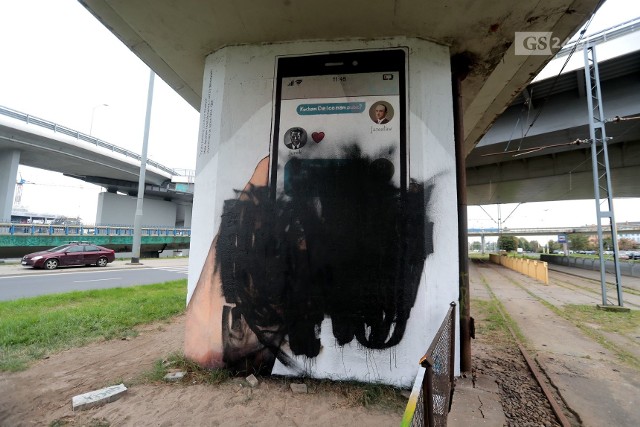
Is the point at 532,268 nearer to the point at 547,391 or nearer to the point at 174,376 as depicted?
the point at 547,391

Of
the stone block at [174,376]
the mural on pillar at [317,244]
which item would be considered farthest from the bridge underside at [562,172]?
the stone block at [174,376]

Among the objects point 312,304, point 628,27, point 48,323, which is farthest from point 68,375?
point 628,27

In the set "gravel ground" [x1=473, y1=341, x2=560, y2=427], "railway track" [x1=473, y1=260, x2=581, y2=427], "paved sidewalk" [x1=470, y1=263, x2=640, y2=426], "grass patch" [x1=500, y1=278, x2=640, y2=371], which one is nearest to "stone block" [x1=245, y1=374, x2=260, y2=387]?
"paved sidewalk" [x1=470, y1=263, x2=640, y2=426]

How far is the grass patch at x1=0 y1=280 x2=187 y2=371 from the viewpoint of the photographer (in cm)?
545

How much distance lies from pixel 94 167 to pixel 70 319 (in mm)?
39620

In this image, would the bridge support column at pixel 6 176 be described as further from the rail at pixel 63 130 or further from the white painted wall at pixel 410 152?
the white painted wall at pixel 410 152

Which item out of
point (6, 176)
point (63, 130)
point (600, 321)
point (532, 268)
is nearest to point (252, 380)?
point (600, 321)

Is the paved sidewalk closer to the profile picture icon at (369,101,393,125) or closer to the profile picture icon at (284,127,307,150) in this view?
the profile picture icon at (369,101,393,125)

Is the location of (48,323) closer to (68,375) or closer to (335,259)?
(68,375)

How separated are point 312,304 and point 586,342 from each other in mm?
6305

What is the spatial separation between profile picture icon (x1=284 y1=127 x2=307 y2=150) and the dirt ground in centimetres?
322

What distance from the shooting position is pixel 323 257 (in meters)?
4.50

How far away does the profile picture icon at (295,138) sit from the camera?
15.4 feet

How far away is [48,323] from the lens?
21.7ft
